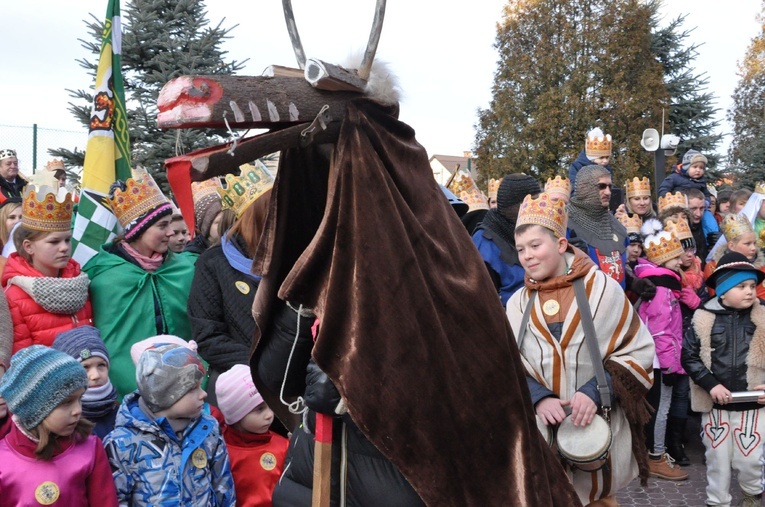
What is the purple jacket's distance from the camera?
7.53m

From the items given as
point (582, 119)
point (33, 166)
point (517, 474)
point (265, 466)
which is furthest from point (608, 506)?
point (582, 119)

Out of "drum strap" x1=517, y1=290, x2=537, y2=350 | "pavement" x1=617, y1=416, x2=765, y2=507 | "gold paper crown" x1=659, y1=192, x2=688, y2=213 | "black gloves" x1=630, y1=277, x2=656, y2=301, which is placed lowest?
"pavement" x1=617, y1=416, x2=765, y2=507

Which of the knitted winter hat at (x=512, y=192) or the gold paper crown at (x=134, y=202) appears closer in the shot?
the gold paper crown at (x=134, y=202)

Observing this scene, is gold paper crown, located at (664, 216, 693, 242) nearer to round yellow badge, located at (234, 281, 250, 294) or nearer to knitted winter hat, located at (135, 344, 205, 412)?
round yellow badge, located at (234, 281, 250, 294)

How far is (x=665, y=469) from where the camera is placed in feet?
24.4

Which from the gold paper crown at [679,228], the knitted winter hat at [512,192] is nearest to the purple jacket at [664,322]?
the gold paper crown at [679,228]

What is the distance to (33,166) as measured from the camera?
53.2ft

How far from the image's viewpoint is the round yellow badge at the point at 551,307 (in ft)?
13.9

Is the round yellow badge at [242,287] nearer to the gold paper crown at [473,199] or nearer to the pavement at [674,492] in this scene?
the gold paper crown at [473,199]

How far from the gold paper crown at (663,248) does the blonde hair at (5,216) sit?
222 inches

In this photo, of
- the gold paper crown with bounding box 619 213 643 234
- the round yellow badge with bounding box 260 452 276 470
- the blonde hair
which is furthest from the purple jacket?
the blonde hair

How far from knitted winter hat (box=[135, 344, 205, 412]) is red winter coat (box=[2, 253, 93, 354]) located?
0.98 m

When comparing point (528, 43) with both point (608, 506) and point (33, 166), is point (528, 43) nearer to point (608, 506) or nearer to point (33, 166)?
point (33, 166)

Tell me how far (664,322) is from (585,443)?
392cm
